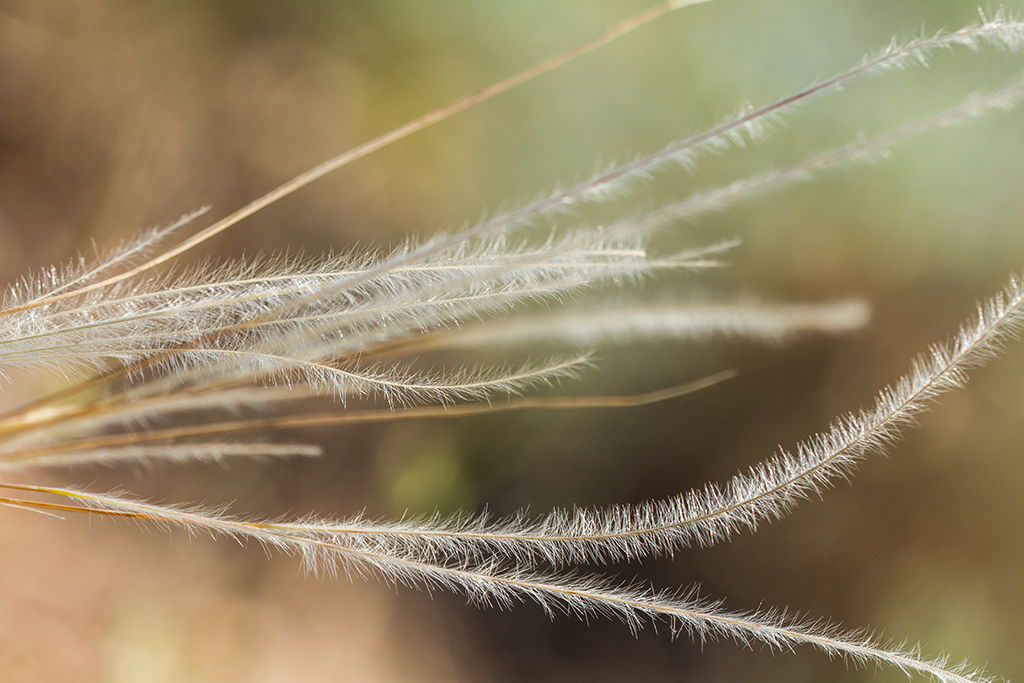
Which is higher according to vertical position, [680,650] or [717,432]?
[717,432]

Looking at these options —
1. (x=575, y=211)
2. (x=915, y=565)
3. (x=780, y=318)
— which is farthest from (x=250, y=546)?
(x=915, y=565)

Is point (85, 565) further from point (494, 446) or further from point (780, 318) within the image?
point (780, 318)

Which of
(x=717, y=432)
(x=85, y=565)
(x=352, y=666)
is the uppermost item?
(x=85, y=565)

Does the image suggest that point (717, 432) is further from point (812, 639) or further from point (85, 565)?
point (85, 565)

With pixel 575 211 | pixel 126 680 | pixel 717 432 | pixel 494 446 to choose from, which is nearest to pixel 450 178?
pixel 575 211

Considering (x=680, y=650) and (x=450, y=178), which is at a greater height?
(x=450, y=178)

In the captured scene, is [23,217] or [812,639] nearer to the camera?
[812,639]
